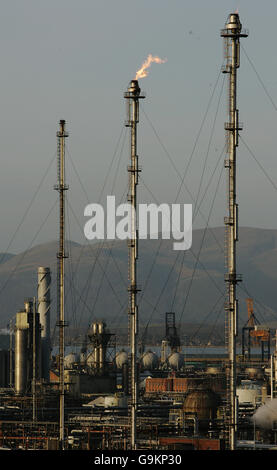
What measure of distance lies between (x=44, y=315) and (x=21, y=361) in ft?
79.8

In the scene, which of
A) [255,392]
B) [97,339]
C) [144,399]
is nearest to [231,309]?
[255,392]

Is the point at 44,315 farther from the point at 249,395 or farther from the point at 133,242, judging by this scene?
the point at 133,242

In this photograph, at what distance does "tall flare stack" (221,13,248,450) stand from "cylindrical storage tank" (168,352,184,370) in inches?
4527

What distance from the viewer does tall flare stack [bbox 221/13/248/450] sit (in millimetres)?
64938

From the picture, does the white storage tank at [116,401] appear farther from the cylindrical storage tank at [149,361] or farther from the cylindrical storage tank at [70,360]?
the cylindrical storage tank at [149,361]

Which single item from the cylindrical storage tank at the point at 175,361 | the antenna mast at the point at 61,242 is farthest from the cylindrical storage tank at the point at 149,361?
the antenna mast at the point at 61,242

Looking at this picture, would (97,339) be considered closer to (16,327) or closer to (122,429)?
(16,327)

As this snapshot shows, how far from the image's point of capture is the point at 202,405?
94438 millimetres

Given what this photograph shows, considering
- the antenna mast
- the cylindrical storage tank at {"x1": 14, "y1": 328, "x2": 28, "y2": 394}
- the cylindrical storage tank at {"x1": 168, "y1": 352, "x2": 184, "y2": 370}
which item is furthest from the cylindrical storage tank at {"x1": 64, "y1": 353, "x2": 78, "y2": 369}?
the antenna mast

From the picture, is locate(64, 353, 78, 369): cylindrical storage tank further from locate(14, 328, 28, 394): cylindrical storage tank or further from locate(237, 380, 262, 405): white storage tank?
locate(237, 380, 262, 405): white storage tank
